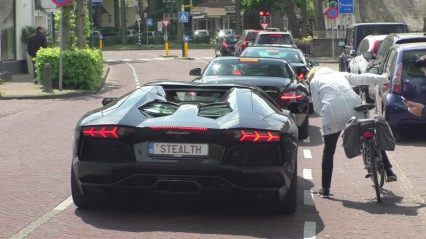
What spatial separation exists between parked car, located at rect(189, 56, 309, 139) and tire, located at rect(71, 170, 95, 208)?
505 centimetres

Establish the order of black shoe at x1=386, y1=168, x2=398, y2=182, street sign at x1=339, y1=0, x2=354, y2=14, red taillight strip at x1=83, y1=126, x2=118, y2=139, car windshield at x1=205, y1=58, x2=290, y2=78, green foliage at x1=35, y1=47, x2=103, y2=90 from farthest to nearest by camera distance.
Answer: street sign at x1=339, y1=0, x2=354, y2=14 < green foliage at x1=35, y1=47, x2=103, y2=90 < car windshield at x1=205, y1=58, x2=290, y2=78 < black shoe at x1=386, y1=168, x2=398, y2=182 < red taillight strip at x1=83, y1=126, x2=118, y2=139

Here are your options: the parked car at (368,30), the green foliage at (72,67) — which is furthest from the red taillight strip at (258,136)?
the parked car at (368,30)

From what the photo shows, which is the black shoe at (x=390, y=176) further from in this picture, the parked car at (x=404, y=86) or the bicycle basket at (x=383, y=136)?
the parked car at (x=404, y=86)

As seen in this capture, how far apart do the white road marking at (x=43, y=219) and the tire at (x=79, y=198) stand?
213 mm

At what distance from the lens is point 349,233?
23.3 feet

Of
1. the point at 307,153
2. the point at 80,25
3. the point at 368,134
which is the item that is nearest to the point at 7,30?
the point at 80,25

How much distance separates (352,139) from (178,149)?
2223mm

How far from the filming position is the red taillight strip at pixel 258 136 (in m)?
7.12

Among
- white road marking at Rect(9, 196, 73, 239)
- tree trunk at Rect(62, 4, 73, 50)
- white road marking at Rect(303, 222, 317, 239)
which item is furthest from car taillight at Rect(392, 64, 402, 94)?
tree trunk at Rect(62, 4, 73, 50)

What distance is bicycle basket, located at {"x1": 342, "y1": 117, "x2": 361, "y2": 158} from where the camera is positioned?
8.46 meters

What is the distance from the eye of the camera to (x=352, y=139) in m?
8.48

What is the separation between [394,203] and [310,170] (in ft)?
7.08

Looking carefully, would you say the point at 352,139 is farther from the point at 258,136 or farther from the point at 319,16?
the point at 319,16

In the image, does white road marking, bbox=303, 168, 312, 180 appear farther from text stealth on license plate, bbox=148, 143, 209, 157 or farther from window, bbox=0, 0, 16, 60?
window, bbox=0, 0, 16, 60
